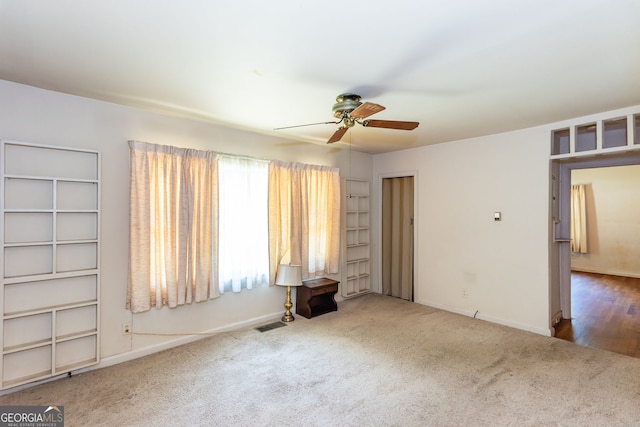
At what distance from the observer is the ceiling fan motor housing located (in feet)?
8.70

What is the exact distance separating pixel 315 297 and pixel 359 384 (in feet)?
6.10

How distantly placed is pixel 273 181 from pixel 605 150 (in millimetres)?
3757

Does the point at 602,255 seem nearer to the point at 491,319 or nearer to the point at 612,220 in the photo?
the point at 612,220

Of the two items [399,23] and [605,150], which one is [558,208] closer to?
[605,150]

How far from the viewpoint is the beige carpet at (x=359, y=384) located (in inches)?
88.7

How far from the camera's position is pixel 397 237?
5.47 metres

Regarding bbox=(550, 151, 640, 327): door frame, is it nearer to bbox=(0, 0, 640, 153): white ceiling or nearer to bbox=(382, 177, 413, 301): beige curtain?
bbox=(0, 0, 640, 153): white ceiling

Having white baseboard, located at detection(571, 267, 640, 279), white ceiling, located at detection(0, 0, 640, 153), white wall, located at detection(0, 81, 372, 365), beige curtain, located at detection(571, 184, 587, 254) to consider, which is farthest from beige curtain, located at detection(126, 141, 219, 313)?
white baseboard, located at detection(571, 267, 640, 279)

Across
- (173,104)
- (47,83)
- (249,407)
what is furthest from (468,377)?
(47,83)

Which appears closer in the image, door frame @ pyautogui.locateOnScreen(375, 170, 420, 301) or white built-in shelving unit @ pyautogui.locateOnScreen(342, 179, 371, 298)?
door frame @ pyautogui.locateOnScreen(375, 170, 420, 301)

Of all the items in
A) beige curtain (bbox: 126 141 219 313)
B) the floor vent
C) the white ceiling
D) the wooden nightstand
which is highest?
the white ceiling

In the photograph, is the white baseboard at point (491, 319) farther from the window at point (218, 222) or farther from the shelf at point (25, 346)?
the shelf at point (25, 346)

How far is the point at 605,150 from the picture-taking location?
3.32 meters

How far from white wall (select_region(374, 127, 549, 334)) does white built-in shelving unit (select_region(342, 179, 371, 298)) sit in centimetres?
89
